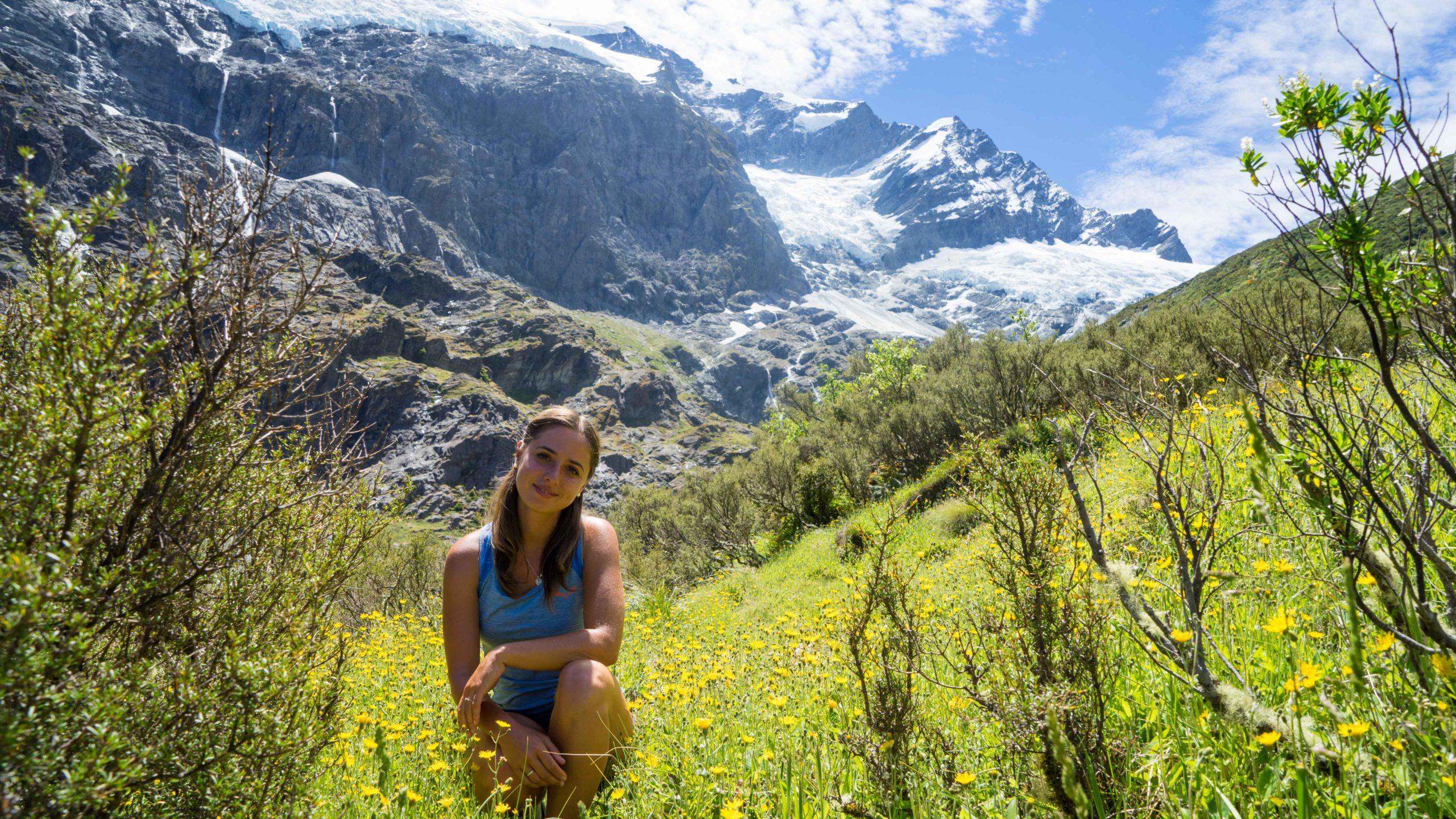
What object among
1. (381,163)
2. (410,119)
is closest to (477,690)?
(381,163)

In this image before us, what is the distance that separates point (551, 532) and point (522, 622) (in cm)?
41

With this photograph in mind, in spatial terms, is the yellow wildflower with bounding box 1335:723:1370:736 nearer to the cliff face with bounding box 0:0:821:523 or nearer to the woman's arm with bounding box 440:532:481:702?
the woman's arm with bounding box 440:532:481:702

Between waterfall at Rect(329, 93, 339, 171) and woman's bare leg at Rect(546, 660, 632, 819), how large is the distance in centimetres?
18948

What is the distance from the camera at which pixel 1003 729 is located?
5.72ft

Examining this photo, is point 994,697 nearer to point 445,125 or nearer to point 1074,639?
point 1074,639

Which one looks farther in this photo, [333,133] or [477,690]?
[333,133]

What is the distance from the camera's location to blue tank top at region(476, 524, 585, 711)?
2902 millimetres

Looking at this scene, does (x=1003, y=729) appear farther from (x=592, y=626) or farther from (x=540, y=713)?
(x=540, y=713)

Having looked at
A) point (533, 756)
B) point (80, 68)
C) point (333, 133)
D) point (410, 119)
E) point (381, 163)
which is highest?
point (410, 119)

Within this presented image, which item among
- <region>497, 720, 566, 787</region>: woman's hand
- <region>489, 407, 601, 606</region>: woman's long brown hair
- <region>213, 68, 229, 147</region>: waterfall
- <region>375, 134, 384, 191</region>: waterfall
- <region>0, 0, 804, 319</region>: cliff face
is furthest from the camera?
<region>375, 134, 384, 191</region>: waterfall

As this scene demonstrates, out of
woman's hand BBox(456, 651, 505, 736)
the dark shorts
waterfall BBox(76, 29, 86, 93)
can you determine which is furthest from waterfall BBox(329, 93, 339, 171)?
woman's hand BBox(456, 651, 505, 736)

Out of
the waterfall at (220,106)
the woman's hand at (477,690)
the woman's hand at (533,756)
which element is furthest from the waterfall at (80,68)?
the woman's hand at (533,756)

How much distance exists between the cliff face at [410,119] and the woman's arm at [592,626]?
15695 cm

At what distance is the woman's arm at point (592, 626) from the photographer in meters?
2.60
